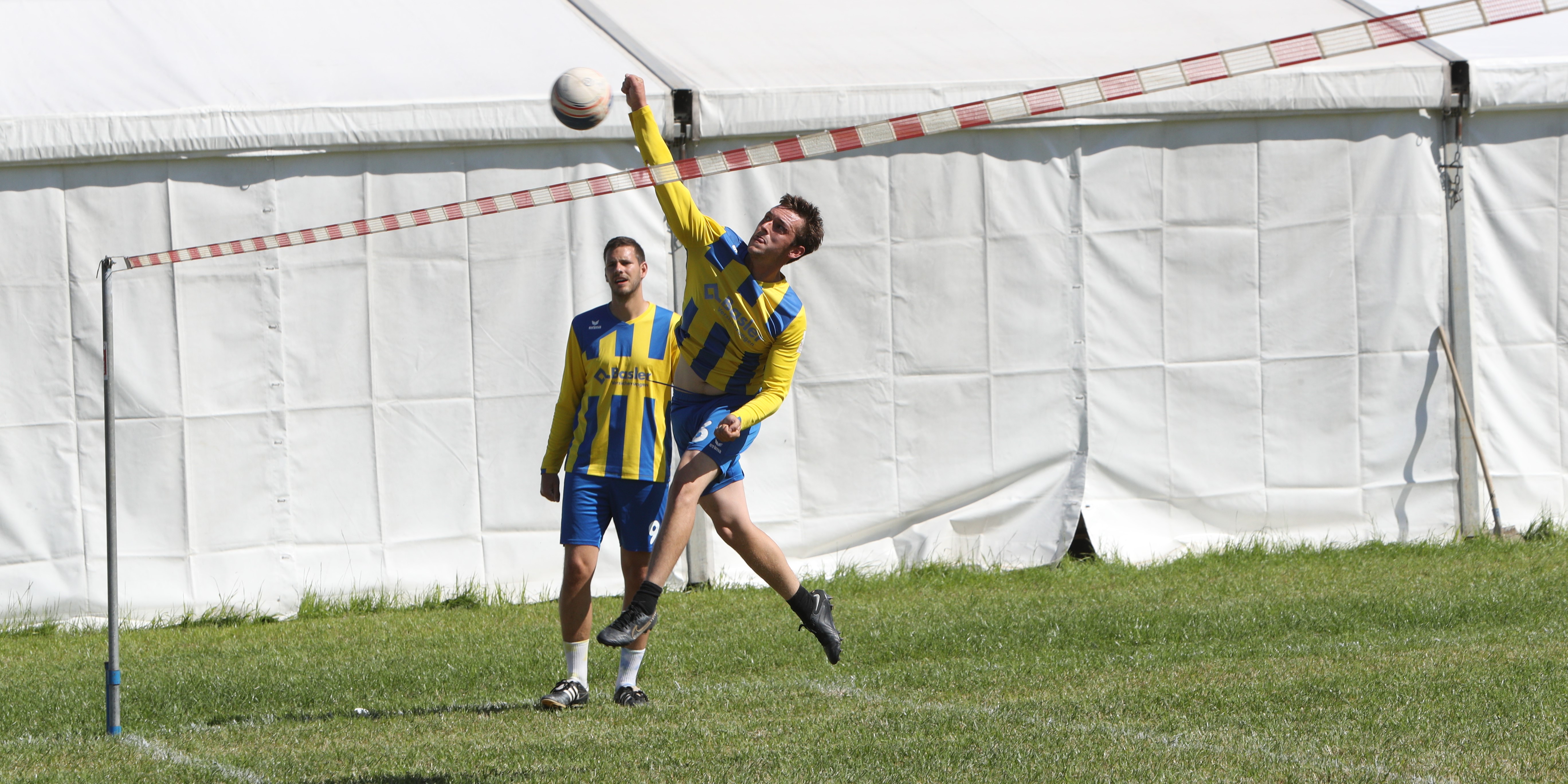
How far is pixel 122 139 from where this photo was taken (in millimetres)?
8523

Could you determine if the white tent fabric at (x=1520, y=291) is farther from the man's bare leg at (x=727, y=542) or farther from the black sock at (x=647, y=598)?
the black sock at (x=647, y=598)

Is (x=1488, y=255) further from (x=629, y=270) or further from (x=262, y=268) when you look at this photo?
(x=262, y=268)

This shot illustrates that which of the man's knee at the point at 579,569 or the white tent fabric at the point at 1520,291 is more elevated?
the white tent fabric at the point at 1520,291

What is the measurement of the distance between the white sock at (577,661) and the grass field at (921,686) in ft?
0.45

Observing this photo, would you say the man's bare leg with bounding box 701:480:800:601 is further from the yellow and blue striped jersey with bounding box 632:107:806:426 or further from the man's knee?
the man's knee

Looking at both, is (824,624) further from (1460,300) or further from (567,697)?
(1460,300)

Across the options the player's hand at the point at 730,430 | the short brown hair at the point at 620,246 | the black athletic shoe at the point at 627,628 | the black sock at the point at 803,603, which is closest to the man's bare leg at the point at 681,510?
the black athletic shoe at the point at 627,628

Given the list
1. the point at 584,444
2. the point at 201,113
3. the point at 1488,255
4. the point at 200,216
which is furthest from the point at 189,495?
the point at 1488,255

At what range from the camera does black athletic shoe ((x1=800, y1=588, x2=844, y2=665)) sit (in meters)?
5.50

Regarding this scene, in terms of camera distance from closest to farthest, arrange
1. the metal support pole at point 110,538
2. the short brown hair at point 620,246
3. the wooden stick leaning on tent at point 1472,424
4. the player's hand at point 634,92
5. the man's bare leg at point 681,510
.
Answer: the player's hand at point 634,92 → the man's bare leg at point 681,510 → the metal support pole at point 110,538 → the short brown hair at point 620,246 → the wooden stick leaning on tent at point 1472,424

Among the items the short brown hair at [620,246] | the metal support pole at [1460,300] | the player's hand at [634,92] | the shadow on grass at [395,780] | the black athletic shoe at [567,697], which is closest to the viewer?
the shadow on grass at [395,780]

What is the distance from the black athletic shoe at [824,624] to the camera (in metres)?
5.50

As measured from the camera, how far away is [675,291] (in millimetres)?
9180

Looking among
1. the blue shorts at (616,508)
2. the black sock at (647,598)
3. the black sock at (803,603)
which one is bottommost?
the black sock at (803,603)
